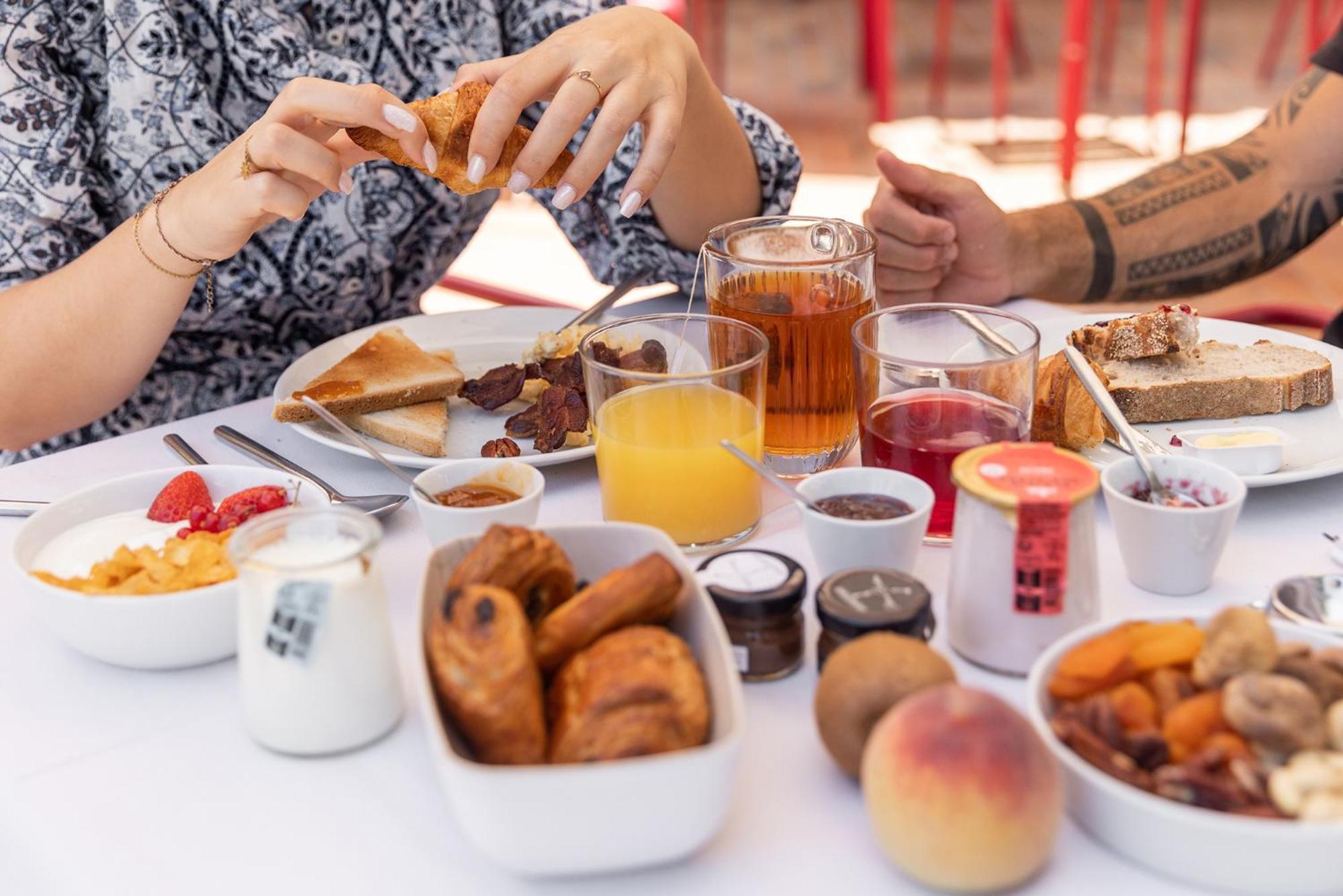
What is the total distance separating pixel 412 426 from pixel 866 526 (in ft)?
1.68

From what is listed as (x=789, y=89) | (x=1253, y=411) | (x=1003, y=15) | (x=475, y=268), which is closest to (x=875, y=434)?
(x=1253, y=411)

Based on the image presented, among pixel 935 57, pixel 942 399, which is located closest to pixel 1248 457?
pixel 942 399

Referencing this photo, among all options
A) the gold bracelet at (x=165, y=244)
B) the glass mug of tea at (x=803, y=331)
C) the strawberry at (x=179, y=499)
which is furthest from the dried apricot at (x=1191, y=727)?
the gold bracelet at (x=165, y=244)

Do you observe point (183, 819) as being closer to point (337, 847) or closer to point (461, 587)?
point (337, 847)

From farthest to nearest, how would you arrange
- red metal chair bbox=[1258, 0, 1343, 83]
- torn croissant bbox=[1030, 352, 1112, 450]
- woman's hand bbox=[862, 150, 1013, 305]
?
red metal chair bbox=[1258, 0, 1343, 83]
woman's hand bbox=[862, 150, 1013, 305]
torn croissant bbox=[1030, 352, 1112, 450]

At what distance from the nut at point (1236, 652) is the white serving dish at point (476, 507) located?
456 millimetres

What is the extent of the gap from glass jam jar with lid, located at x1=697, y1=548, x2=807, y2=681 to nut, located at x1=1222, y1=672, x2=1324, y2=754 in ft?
0.88

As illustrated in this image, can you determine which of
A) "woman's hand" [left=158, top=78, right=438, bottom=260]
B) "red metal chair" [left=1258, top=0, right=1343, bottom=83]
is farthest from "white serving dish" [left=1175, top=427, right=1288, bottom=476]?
"red metal chair" [left=1258, top=0, right=1343, bottom=83]

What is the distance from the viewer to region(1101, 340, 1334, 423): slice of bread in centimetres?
118

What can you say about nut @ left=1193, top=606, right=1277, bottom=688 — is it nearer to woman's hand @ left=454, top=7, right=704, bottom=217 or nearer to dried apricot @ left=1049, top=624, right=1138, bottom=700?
dried apricot @ left=1049, top=624, right=1138, bottom=700

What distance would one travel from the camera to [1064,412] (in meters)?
1.10

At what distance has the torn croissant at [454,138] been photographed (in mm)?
1161

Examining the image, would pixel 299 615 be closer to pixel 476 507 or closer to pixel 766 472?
pixel 476 507

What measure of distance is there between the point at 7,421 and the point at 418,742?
795 mm
